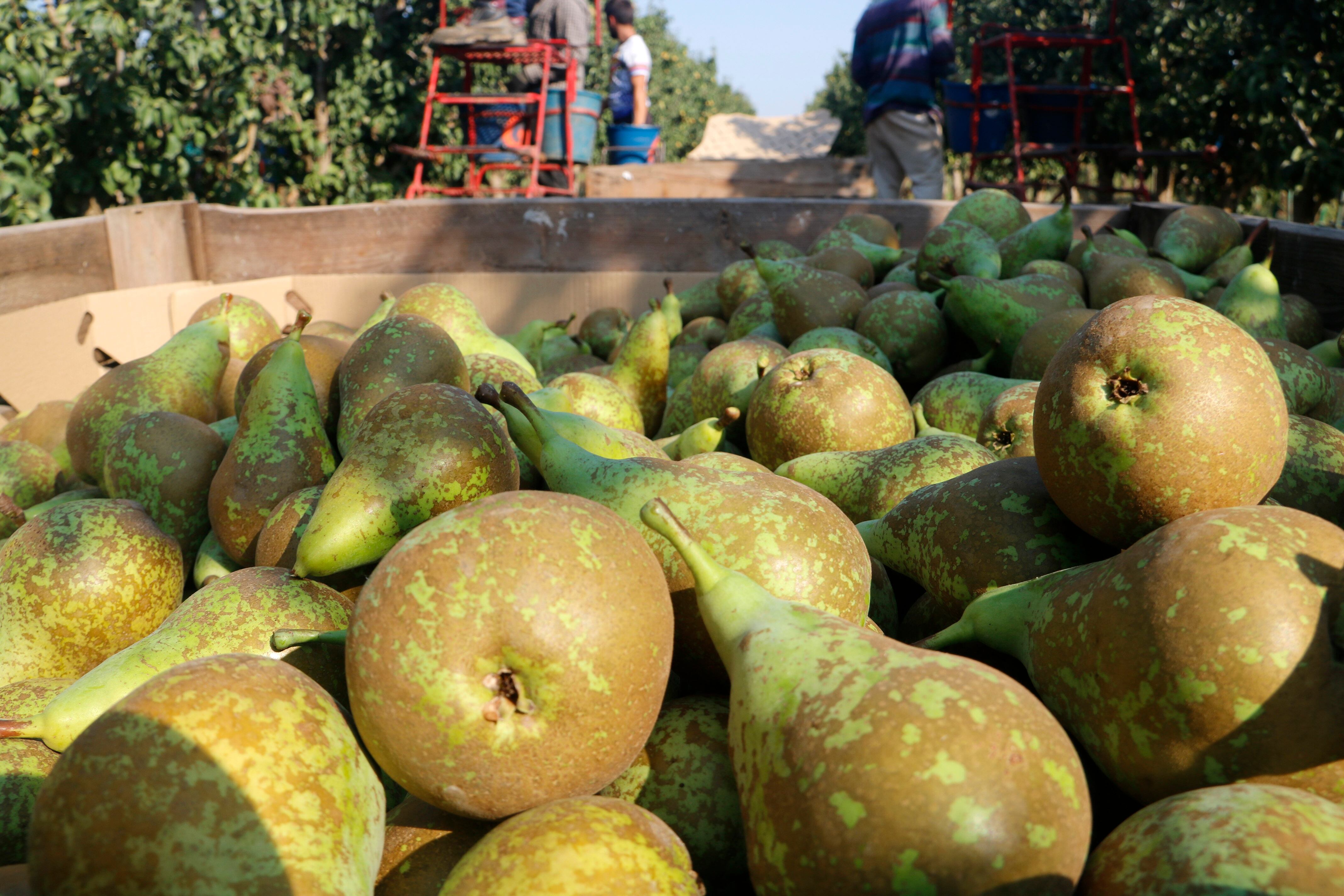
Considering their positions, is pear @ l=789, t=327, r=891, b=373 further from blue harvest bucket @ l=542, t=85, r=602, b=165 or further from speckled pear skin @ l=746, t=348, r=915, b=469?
blue harvest bucket @ l=542, t=85, r=602, b=165

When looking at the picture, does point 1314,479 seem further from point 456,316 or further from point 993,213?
point 993,213

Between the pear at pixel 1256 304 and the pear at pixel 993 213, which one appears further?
the pear at pixel 993 213

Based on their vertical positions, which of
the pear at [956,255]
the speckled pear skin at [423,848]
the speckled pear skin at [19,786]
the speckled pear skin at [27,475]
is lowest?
the speckled pear skin at [27,475]

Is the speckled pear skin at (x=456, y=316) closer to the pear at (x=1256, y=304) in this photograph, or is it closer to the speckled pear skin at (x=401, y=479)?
the speckled pear skin at (x=401, y=479)

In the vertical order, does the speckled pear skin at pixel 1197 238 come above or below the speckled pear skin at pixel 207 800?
above

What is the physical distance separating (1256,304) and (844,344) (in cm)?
154

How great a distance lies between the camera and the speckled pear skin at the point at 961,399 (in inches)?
120

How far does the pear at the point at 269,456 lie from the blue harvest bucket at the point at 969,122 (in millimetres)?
13845

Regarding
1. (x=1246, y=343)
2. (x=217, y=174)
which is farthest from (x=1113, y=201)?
(x=1246, y=343)

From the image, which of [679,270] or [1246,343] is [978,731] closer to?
[1246,343]

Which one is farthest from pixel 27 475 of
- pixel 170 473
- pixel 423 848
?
pixel 423 848

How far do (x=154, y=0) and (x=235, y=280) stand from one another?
5714 millimetres

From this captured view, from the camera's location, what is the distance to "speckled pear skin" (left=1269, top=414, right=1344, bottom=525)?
2127 mm

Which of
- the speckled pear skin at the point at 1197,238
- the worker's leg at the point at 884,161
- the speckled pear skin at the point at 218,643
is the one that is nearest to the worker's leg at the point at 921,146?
the worker's leg at the point at 884,161
